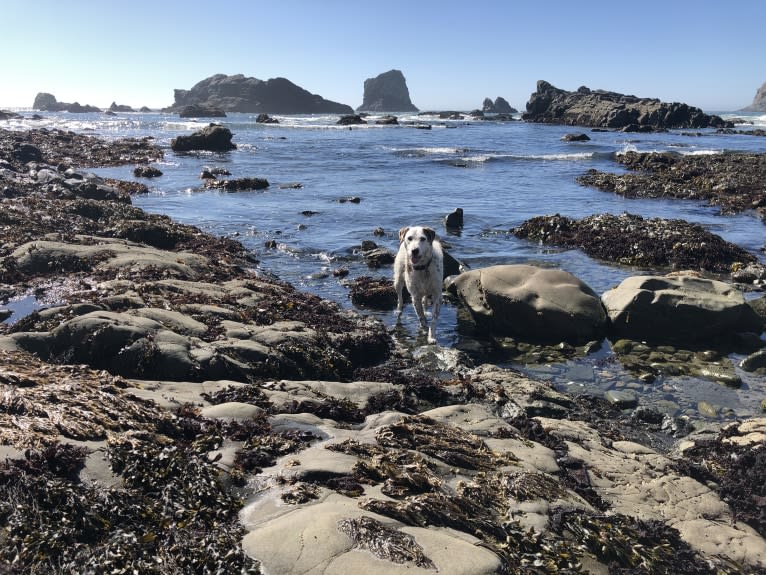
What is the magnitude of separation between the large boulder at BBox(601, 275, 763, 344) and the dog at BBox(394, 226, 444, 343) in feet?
11.3

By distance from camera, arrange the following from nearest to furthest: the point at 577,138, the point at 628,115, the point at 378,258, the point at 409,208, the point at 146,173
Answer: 1. the point at 378,258
2. the point at 409,208
3. the point at 146,173
4. the point at 577,138
5. the point at 628,115

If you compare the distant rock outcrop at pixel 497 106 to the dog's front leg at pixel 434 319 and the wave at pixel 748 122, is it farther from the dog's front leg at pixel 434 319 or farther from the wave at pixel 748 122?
the dog's front leg at pixel 434 319

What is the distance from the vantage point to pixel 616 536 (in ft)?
13.2

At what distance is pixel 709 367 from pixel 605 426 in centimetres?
280

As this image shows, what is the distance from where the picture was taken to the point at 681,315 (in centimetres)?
920

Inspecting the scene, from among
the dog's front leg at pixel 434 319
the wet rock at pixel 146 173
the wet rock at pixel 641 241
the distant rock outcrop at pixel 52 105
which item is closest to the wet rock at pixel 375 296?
the dog's front leg at pixel 434 319

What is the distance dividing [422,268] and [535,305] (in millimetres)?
2324

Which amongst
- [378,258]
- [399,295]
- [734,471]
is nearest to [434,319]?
[399,295]

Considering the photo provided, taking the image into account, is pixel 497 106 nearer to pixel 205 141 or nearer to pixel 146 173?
pixel 205 141

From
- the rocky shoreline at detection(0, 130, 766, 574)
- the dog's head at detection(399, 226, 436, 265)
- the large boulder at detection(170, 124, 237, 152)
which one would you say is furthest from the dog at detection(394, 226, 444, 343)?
the large boulder at detection(170, 124, 237, 152)

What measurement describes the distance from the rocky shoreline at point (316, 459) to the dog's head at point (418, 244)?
1663mm

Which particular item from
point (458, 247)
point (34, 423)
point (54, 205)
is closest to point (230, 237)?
point (54, 205)

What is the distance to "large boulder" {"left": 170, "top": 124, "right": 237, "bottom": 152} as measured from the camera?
44.6m

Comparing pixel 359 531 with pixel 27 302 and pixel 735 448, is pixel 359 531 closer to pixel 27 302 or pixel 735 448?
pixel 735 448
